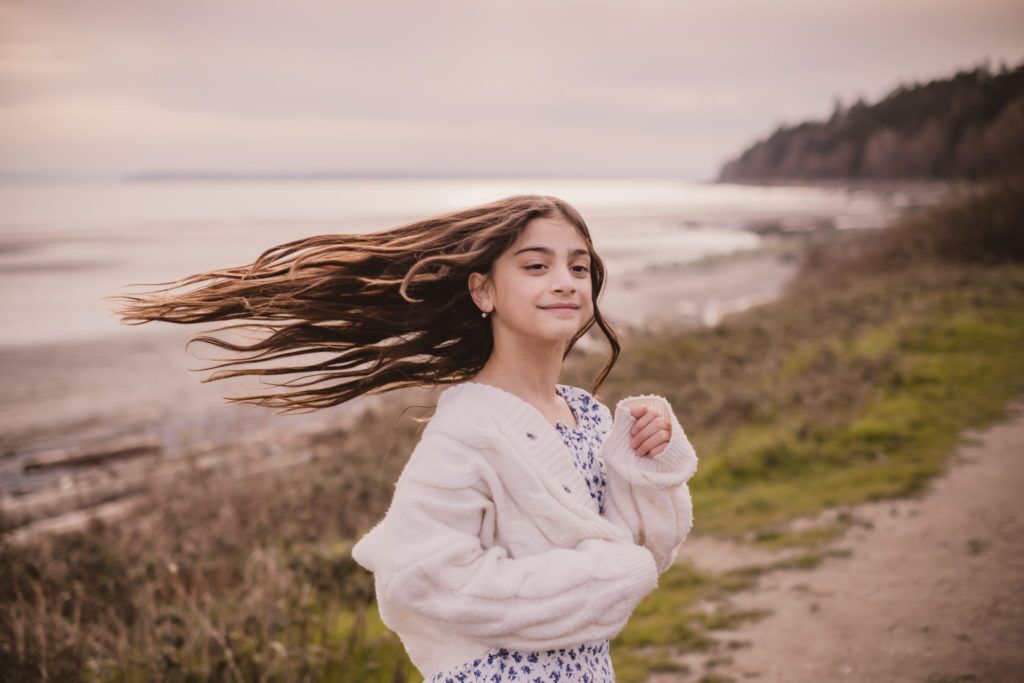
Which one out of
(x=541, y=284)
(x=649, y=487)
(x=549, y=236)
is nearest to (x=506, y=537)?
(x=649, y=487)

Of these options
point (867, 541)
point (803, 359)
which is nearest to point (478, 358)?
point (867, 541)

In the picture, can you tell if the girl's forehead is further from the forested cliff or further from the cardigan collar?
the forested cliff

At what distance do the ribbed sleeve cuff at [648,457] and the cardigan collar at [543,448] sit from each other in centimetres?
15

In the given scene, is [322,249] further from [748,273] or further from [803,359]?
[748,273]

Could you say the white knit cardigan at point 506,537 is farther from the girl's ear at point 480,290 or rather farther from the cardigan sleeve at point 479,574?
the girl's ear at point 480,290

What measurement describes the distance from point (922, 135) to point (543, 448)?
53.1 metres

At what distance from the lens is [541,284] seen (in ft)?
7.17

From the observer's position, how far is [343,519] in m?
7.28

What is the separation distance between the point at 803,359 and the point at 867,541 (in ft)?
16.4

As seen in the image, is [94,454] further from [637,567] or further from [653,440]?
[637,567]

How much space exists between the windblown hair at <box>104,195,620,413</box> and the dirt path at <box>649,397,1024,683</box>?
2.54 m

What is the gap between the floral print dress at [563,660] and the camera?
1963 mm

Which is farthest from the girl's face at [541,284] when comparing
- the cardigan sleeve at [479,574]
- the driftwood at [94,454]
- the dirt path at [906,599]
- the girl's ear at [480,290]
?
the driftwood at [94,454]

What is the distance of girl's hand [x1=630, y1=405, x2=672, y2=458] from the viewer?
2219 millimetres
